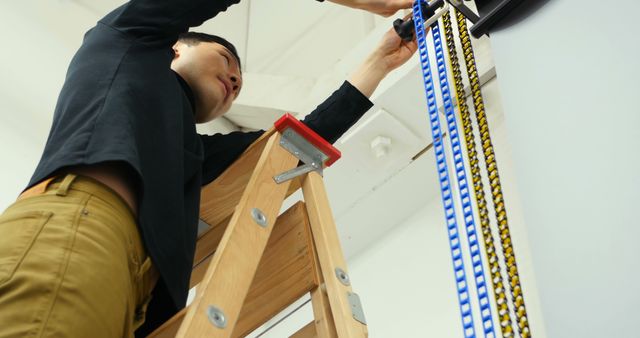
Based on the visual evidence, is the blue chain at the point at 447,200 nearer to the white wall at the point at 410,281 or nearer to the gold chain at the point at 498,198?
the gold chain at the point at 498,198

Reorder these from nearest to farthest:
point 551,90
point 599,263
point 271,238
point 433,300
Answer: point 599,263 < point 551,90 < point 271,238 < point 433,300

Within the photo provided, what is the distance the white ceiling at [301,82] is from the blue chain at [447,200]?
36.1 inches

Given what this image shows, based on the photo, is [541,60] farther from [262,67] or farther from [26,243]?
[262,67]

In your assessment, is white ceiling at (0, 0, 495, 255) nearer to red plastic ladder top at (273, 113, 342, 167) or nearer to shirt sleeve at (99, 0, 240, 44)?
red plastic ladder top at (273, 113, 342, 167)

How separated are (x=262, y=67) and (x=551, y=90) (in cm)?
223

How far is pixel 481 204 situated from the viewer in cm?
125

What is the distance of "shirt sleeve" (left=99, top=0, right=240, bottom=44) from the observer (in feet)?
4.52

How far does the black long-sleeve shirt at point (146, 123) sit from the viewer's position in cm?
116

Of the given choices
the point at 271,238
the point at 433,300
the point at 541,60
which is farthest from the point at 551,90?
the point at 433,300

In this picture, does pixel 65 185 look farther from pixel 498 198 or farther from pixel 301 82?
pixel 301 82

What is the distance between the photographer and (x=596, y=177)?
1.01 m

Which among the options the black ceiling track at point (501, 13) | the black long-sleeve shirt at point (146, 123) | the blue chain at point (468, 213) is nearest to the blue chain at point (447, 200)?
the blue chain at point (468, 213)

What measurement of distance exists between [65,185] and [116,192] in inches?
3.0

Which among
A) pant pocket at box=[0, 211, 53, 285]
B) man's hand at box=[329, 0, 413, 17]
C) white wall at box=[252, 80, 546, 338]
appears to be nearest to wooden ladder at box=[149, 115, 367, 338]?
pant pocket at box=[0, 211, 53, 285]
